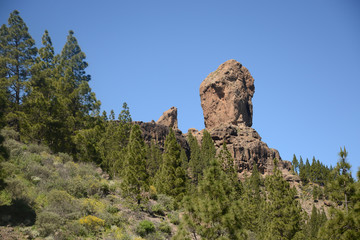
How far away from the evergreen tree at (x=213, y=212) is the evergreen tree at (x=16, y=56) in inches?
968

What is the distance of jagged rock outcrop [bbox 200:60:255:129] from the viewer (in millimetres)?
106756

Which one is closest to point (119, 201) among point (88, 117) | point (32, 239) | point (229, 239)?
point (32, 239)

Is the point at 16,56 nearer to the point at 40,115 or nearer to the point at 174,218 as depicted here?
the point at 40,115

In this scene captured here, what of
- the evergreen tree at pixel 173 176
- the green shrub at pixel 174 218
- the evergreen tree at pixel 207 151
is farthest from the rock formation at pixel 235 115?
the green shrub at pixel 174 218

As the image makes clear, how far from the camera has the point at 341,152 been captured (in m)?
17.8

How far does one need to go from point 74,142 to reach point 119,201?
41.0 feet

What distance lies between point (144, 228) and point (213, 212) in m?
7.35

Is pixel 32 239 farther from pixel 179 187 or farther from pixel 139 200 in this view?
pixel 179 187

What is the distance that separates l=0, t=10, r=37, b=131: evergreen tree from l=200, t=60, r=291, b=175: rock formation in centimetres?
6571

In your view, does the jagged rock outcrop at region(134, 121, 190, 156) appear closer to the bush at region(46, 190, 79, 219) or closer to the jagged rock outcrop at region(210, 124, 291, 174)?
the jagged rock outcrop at region(210, 124, 291, 174)

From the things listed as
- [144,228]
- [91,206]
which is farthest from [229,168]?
[91,206]

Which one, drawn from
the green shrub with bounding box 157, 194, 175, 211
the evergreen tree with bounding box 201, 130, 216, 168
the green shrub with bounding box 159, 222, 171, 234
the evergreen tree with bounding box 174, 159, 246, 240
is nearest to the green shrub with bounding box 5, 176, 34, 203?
the evergreen tree with bounding box 174, 159, 246, 240

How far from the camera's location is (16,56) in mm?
35062

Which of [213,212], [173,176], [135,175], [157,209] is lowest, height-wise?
[157,209]
